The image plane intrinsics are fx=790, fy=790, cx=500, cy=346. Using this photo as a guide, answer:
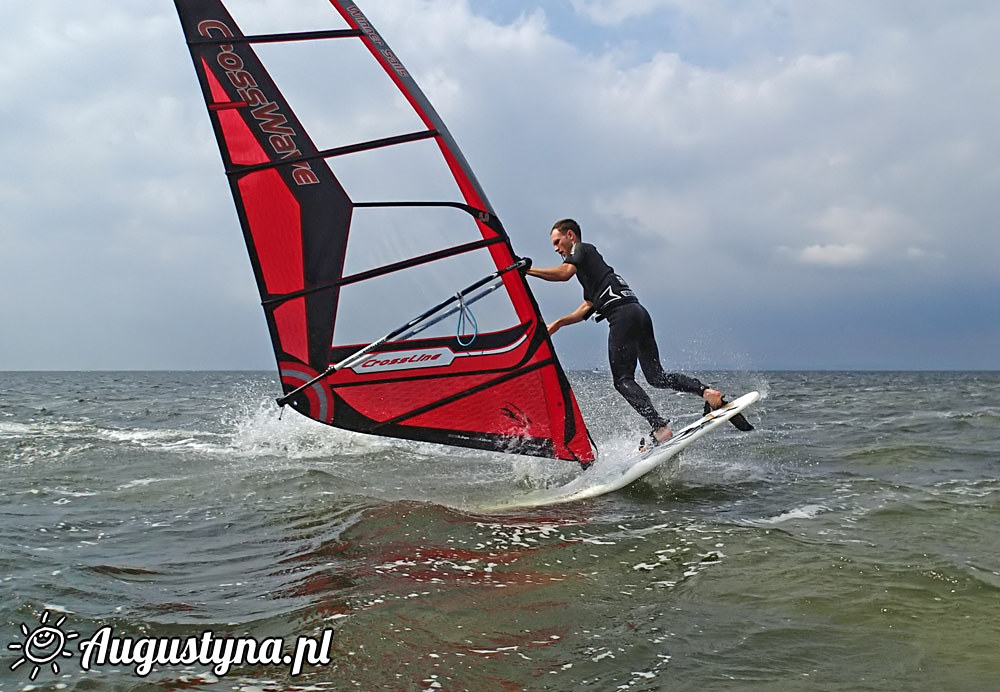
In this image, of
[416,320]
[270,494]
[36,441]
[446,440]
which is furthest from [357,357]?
[36,441]

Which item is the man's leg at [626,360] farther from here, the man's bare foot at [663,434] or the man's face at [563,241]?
the man's face at [563,241]

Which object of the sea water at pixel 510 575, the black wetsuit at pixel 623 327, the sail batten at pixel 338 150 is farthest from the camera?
the black wetsuit at pixel 623 327

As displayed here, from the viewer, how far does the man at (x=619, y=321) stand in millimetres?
5742

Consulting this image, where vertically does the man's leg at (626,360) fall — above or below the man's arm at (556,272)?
below

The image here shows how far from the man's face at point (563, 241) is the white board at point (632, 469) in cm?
156

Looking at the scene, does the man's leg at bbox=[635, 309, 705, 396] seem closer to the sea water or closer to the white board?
the white board

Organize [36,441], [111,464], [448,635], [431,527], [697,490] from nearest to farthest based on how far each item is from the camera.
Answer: [448,635], [431,527], [697,490], [111,464], [36,441]

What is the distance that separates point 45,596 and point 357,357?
8.34 ft

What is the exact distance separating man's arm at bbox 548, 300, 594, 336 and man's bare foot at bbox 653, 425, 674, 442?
99 cm

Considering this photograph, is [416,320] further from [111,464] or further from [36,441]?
[36,441]

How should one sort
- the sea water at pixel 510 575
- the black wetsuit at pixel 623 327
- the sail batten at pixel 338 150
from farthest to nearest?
the black wetsuit at pixel 623 327 < the sail batten at pixel 338 150 < the sea water at pixel 510 575

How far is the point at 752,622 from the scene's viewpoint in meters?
3.01

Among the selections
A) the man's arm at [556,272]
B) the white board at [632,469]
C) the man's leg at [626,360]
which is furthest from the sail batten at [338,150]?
the white board at [632,469]

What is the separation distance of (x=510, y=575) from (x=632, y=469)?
7.21 ft
